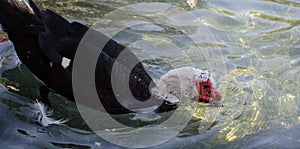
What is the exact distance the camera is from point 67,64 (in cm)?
493

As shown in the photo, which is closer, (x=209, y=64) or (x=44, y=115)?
(x=44, y=115)

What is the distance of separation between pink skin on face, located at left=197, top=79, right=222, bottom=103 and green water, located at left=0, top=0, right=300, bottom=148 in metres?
0.21

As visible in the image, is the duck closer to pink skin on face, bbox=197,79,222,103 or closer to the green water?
pink skin on face, bbox=197,79,222,103

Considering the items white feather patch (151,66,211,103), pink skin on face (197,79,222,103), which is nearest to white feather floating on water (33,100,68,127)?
white feather patch (151,66,211,103)

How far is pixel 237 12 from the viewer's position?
24.1ft

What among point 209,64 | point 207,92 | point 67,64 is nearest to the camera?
point 67,64

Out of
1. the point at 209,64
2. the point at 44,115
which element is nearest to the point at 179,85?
the point at 209,64

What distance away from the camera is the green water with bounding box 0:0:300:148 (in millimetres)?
4820

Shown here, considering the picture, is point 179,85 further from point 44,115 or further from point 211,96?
point 44,115

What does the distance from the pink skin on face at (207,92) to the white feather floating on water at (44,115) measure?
1.43 m

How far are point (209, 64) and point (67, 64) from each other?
6.54ft

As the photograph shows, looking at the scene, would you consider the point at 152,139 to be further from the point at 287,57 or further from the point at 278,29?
the point at 278,29

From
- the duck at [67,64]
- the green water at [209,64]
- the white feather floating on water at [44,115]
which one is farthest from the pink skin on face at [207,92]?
the white feather floating on water at [44,115]

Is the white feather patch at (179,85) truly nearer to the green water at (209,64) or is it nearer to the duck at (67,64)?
the duck at (67,64)
